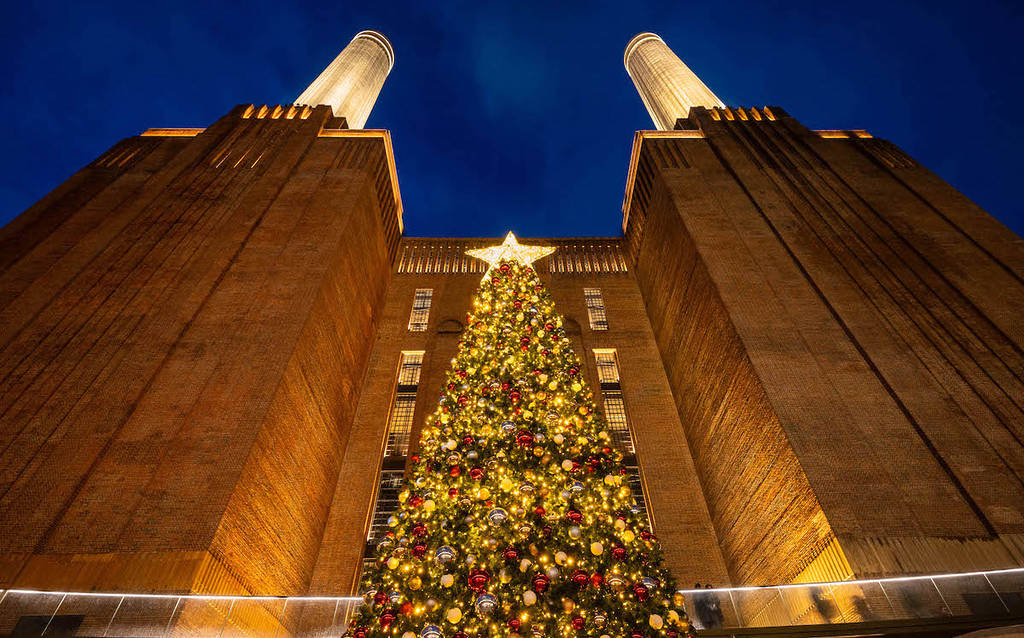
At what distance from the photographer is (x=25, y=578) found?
762 cm

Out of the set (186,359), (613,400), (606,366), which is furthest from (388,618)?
(606,366)

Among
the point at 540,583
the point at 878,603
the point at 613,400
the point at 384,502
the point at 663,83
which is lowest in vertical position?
the point at 540,583

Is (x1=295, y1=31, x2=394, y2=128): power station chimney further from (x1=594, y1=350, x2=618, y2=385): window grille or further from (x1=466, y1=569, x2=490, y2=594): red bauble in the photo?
(x1=466, y1=569, x2=490, y2=594): red bauble

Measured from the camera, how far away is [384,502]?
13.6m

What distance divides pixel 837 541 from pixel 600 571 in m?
5.21

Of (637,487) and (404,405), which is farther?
(404,405)

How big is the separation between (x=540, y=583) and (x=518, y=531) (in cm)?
64

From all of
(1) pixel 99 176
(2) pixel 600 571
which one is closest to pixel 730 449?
(2) pixel 600 571

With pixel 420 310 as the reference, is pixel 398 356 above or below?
below

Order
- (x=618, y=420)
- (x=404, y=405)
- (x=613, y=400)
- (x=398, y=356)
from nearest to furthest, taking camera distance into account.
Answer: (x=618, y=420) → (x=404, y=405) → (x=613, y=400) → (x=398, y=356)

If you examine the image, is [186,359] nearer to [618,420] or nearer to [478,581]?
[478,581]

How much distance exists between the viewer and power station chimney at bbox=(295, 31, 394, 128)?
87.5ft

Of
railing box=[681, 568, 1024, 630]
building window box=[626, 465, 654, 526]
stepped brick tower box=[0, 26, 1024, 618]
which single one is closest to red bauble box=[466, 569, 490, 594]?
railing box=[681, 568, 1024, 630]

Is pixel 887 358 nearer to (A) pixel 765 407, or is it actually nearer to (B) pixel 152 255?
(A) pixel 765 407
